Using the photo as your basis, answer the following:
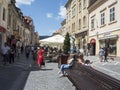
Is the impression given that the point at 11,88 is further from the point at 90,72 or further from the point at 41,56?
the point at 41,56

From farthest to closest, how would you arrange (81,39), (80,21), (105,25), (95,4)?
(80,21)
(81,39)
(95,4)
(105,25)

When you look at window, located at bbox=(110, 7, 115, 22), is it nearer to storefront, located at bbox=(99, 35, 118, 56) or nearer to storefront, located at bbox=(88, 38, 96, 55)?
storefront, located at bbox=(99, 35, 118, 56)

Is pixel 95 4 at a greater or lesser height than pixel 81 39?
greater

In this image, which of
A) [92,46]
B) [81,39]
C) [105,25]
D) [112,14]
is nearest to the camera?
[112,14]

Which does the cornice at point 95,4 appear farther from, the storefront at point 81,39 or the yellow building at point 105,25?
Result: the storefront at point 81,39

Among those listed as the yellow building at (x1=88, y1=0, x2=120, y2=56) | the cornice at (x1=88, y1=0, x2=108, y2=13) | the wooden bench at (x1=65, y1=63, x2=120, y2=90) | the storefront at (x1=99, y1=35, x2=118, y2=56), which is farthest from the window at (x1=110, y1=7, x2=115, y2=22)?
the wooden bench at (x1=65, y1=63, x2=120, y2=90)

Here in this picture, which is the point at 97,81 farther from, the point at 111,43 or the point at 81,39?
the point at 81,39

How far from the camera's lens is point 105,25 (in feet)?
120

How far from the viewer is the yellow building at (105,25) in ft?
107

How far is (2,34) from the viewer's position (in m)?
34.3

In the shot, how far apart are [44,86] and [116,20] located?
21.8 meters

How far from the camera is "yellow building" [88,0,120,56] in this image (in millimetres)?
32594

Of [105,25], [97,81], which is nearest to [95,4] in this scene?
[105,25]

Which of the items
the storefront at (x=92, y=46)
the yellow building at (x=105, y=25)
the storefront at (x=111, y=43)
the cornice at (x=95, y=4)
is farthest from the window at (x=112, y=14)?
the storefront at (x=92, y=46)
